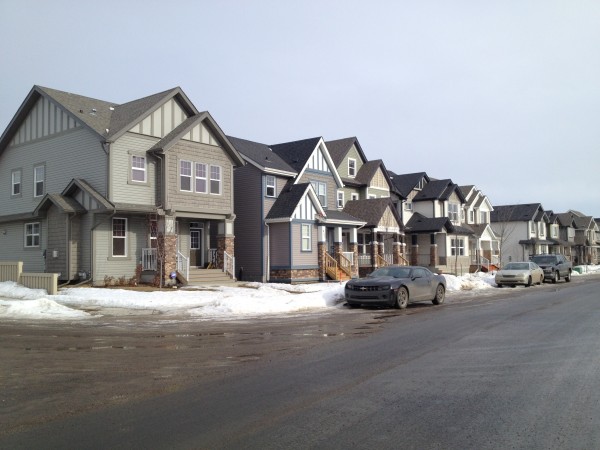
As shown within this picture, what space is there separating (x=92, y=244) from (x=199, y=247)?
21.5 ft

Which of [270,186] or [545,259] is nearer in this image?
[270,186]

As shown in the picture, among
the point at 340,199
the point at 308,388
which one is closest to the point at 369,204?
the point at 340,199

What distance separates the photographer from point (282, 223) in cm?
2992

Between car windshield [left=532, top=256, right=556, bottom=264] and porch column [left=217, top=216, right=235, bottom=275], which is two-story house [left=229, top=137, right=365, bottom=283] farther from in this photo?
car windshield [left=532, top=256, right=556, bottom=264]

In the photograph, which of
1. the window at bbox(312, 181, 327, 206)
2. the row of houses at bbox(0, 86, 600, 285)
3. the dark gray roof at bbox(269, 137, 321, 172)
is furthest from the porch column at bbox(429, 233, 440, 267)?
the dark gray roof at bbox(269, 137, 321, 172)

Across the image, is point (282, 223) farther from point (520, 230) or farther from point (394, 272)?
point (520, 230)

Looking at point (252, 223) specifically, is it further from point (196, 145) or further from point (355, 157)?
point (355, 157)

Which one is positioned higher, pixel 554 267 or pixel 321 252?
pixel 321 252

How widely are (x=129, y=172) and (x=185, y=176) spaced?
9.39 ft

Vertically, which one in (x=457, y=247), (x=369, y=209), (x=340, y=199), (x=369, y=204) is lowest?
(x=457, y=247)

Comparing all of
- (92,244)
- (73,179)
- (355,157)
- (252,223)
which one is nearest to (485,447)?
Answer: (92,244)

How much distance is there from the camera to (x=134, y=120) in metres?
23.7

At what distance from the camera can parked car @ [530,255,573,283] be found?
35.2 metres

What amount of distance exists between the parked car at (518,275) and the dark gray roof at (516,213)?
1465 inches
